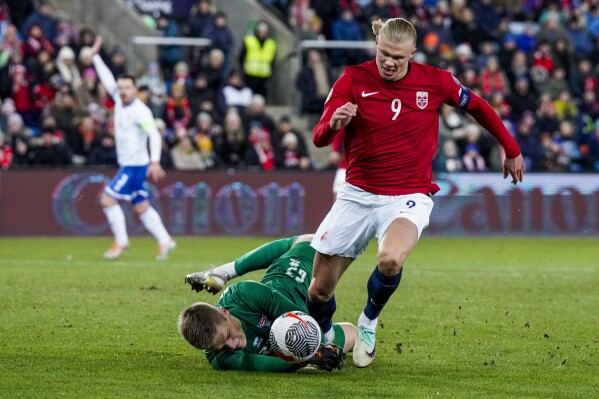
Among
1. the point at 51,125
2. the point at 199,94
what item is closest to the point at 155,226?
the point at 51,125

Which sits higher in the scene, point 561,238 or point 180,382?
point 180,382

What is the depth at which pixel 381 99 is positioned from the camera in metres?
8.28

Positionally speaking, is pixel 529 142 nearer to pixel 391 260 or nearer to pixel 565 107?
pixel 565 107

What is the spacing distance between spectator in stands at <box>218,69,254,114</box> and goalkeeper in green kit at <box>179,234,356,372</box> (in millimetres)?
14039

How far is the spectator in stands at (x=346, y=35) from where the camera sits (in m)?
24.8

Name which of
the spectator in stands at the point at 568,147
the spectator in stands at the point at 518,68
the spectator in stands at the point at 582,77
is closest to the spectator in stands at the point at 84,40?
the spectator in stands at the point at 518,68

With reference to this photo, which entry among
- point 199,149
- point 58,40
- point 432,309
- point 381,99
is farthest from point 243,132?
point 381,99

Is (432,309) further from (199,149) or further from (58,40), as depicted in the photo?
(58,40)

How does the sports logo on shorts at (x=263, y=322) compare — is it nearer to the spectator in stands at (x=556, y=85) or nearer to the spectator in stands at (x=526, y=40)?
the spectator in stands at (x=556, y=85)

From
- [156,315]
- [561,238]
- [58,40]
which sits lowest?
[561,238]

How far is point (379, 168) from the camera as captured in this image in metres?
8.37

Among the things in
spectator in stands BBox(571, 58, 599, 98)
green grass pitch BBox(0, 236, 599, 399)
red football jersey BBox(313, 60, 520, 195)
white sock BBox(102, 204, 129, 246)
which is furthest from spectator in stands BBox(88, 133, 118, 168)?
red football jersey BBox(313, 60, 520, 195)

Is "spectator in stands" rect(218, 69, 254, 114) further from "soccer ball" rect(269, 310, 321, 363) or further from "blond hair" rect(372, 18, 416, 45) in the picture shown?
"soccer ball" rect(269, 310, 321, 363)

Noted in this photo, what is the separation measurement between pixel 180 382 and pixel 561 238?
15589 millimetres
